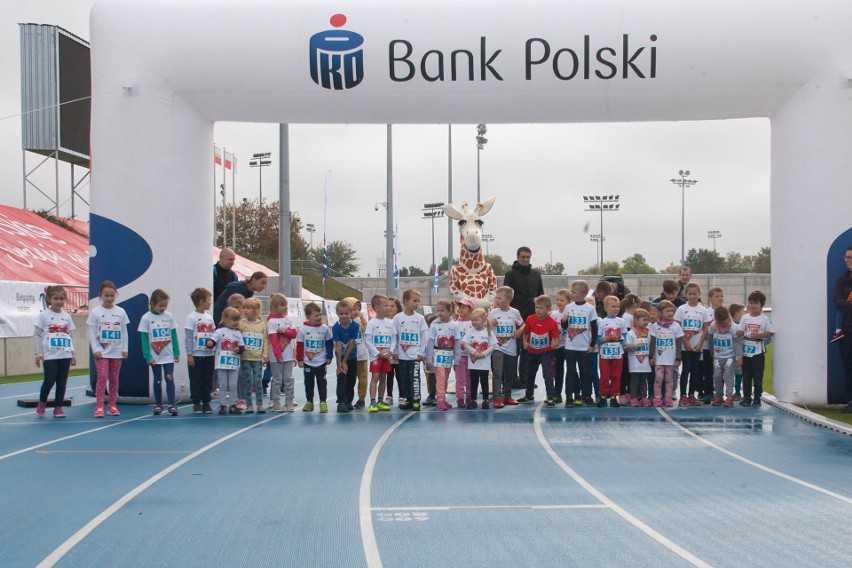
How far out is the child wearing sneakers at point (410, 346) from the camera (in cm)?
1231

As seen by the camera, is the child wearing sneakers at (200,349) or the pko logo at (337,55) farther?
the pko logo at (337,55)

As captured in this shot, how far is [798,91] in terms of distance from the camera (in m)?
11.9

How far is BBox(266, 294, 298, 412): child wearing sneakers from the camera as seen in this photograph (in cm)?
1191

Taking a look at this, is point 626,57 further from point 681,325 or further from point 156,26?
point 156,26

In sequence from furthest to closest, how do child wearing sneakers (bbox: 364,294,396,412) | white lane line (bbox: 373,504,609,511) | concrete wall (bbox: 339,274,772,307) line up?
concrete wall (bbox: 339,274,772,307), child wearing sneakers (bbox: 364,294,396,412), white lane line (bbox: 373,504,609,511)

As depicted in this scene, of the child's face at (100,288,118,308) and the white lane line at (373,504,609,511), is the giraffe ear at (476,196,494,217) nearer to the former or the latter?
the child's face at (100,288,118,308)

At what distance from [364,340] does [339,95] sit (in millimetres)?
3308

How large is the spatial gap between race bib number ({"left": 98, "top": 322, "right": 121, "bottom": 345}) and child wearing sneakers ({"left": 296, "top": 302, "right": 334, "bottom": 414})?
226 cm

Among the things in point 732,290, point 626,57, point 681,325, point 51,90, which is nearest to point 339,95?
point 626,57

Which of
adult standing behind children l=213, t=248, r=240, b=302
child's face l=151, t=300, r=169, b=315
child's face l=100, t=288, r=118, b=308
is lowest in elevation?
child's face l=151, t=300, r=169, b=315

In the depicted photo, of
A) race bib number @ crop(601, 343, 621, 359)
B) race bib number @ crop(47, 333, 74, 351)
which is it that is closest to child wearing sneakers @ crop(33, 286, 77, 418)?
race bib number @ crop(47, 333, 74, 351)

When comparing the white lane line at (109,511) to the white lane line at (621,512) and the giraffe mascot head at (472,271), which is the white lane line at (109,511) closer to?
the white lane line at (621,512)

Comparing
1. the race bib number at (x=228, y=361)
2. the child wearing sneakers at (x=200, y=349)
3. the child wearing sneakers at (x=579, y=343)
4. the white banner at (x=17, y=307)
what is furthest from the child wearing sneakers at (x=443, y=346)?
the white banner at (x=17, y=307)

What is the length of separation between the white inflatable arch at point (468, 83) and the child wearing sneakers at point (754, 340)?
8.6 inches
